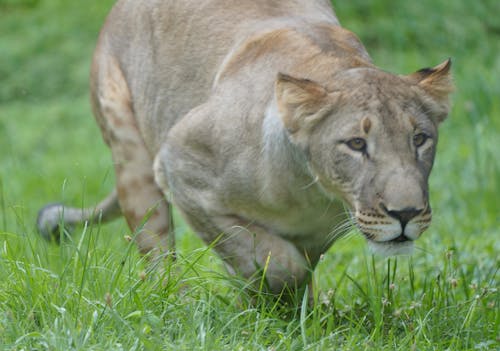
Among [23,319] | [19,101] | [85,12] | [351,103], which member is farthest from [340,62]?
[85,12]

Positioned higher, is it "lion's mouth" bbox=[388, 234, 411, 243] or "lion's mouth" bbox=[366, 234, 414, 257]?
"lion's mouth" bbox=[388, 234, 411, 243]

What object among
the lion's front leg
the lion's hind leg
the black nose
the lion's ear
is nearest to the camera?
the black nose

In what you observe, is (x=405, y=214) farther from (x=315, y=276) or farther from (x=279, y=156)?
(x=315, y=276)

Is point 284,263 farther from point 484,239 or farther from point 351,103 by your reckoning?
point 484,239

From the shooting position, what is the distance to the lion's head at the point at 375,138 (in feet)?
12.4

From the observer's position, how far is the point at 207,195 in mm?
4641

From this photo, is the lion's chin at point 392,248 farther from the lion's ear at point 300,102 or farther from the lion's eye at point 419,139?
the lion's ear at point 300,102

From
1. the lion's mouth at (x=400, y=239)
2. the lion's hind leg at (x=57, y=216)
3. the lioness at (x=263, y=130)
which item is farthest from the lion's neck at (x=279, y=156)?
the lion's hind leg at (x=57, y=216)

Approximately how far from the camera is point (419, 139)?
156 inches

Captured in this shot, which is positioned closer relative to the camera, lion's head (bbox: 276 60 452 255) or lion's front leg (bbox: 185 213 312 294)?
lion's head (bbox: 276 60 452 255)

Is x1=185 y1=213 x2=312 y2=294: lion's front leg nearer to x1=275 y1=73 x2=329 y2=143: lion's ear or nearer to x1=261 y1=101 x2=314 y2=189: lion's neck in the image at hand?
x1=261 y1=101 x2=314 y2=189: lion's neck

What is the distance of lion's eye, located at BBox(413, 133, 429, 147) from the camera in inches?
155

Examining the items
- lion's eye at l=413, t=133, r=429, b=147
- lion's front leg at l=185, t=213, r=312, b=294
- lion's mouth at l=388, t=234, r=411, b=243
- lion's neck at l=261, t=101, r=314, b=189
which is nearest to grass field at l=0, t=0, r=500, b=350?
lion's front leg at l=185, t=213, r=312, b=294


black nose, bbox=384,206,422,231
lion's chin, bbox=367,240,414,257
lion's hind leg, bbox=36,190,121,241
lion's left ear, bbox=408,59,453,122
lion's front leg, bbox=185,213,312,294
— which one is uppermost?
lion's left ear, bbox=408,59,453,122
